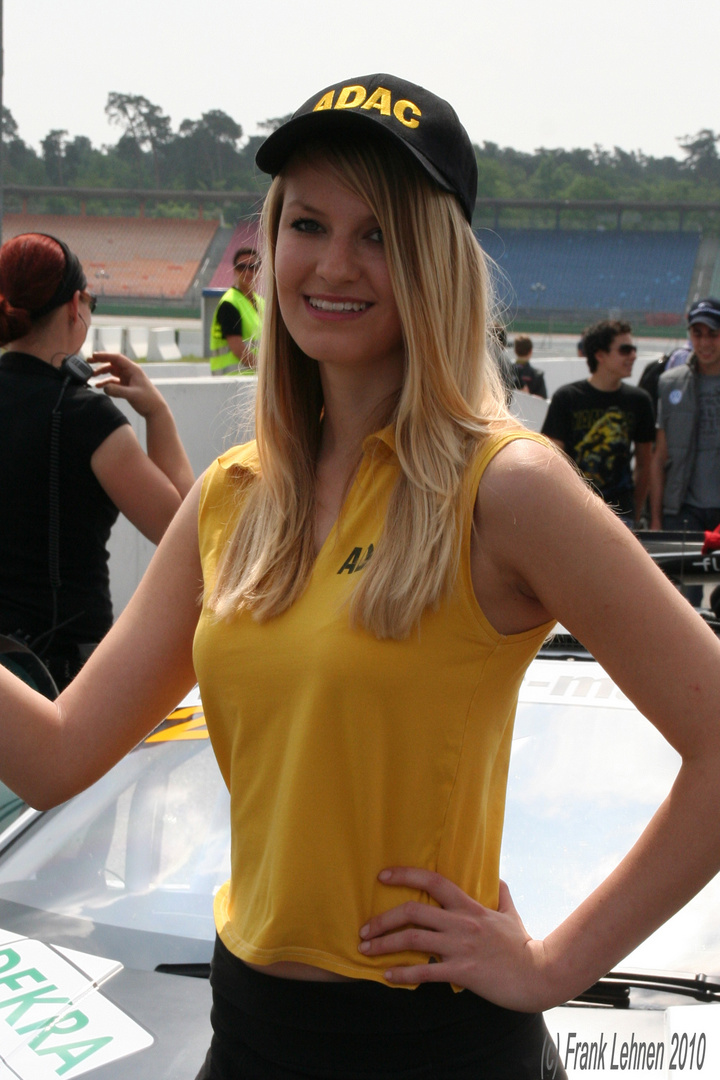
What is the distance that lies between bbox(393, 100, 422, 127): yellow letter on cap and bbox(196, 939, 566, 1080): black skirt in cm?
87

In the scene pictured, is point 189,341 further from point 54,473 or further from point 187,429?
point 54,473

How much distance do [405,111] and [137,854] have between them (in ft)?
4.93

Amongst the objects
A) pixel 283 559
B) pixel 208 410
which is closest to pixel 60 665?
pixel 283 559

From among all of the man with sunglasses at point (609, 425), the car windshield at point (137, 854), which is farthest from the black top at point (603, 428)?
the car windshield at point (137, 854)

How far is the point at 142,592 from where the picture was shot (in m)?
1.33

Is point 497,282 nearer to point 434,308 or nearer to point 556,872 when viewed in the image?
point 434,308

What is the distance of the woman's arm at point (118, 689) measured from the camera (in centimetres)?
129

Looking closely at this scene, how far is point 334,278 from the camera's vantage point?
121cm

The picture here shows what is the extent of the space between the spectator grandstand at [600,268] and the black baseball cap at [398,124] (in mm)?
40289

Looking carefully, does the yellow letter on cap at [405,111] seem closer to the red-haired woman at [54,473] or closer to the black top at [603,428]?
the red-haired woman at [54,473]


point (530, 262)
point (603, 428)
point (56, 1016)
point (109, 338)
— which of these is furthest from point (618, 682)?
point (530, 262)

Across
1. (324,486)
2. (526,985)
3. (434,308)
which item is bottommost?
(526,985)

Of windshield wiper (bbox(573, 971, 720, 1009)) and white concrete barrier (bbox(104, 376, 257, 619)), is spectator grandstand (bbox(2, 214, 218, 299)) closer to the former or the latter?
white concrete barrier (bbox(104, 376, 257, 619))

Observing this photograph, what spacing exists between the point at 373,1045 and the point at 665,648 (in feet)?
1.55
